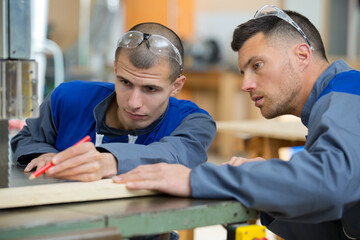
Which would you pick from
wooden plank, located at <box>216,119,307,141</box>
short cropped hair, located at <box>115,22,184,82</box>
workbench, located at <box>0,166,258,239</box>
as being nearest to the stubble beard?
short cropped hair, located at <box>115,22,184,82</box>

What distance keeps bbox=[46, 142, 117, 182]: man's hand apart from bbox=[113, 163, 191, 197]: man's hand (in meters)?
0.07

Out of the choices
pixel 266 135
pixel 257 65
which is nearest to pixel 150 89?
pixel 257 65

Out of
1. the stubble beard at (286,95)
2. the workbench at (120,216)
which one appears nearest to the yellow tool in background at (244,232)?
the workbench at (120,216)

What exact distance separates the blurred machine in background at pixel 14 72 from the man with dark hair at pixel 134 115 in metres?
0.30

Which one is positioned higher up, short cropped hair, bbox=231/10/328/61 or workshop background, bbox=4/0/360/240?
short cropped hair, bbox=231/10/328/61

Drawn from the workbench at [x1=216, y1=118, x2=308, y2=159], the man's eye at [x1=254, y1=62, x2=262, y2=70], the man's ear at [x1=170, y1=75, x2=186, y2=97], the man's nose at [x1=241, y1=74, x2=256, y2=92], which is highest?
the man's eye at [x1=254, y1=62, x2=262, y2=70]

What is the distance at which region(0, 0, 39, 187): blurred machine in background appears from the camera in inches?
50.2

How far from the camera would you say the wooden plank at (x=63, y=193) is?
3.89 feet

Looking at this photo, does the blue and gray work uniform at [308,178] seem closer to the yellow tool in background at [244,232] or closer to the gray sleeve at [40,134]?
the yellow tool in background at [244,232]

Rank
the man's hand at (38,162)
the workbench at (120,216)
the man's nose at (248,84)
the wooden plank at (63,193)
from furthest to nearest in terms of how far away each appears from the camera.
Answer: the man's nose at (248,84) → the man's hand at (38,162) → the wooden plank at (63,193) → the workbench at (120,216)

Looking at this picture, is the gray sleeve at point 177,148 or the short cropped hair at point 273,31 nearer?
the gray sleeve at point 177,148

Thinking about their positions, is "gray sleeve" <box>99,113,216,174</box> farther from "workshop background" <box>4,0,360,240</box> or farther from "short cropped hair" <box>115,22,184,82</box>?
"workshop background" <box>4,0,360,240</box>

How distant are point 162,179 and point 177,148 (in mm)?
329

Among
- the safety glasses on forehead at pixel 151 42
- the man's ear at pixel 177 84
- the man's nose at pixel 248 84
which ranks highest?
the safety glasses on forehead at pixel 151 42
